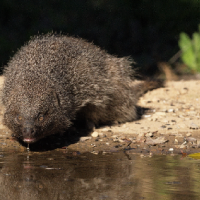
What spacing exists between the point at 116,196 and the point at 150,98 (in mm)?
4763

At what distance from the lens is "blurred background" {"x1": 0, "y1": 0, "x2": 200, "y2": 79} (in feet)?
38.9

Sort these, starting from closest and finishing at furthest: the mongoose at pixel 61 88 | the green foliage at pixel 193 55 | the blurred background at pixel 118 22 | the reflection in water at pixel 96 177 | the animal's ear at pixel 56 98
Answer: the reflection in water at pixel 96 177, the mongoose at pixel 61 88, the animal's ear at pixel 56 98, the green foliage at pixel 193 55, the blurred background at pixel 118 22

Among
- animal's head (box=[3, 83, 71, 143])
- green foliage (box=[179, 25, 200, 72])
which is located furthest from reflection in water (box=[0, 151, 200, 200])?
green foliage (box=[179, 25, 200, 72])

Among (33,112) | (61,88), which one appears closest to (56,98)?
(61,88)

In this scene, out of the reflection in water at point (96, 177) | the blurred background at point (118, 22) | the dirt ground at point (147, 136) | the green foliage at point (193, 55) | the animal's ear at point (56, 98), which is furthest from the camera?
the blurred background at point (118, 22)

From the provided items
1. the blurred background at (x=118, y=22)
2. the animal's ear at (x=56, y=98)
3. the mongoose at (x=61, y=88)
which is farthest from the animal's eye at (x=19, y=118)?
the blurred background at (x=118, y=22)

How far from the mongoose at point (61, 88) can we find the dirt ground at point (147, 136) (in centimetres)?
23

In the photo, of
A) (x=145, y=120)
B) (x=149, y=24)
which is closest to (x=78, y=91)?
(x=145, y=120)

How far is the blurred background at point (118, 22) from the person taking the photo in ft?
38.9

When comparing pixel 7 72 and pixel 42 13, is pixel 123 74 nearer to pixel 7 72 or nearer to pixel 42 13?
pixel 7 72

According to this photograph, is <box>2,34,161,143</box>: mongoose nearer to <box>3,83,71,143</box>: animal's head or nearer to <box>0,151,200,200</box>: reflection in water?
<box>3,83,71,143</box>: animal's head

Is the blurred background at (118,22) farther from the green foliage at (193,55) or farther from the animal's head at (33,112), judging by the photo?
the animal's head at (33,112)

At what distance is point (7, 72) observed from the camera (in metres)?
5.82

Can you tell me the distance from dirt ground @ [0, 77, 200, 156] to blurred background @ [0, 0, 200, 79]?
14.9ft
